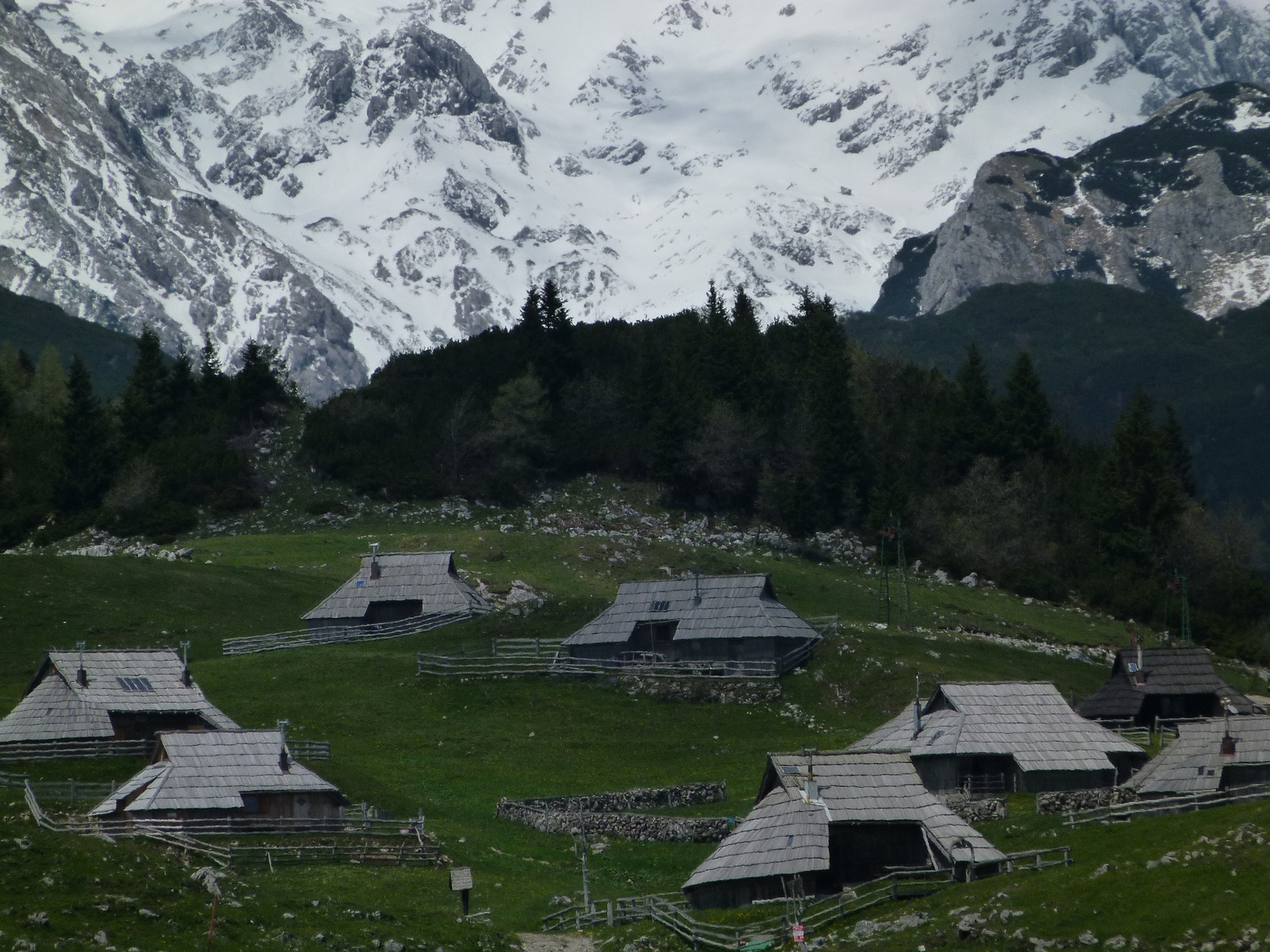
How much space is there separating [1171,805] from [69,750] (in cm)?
3440

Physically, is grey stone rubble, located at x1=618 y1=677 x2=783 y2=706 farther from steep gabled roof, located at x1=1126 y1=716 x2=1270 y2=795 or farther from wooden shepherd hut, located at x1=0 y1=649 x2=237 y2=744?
steep gabled roof, located at x1=1126 y1=716 x2=1270 y2=795

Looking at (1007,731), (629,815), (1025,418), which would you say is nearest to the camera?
(629,815)

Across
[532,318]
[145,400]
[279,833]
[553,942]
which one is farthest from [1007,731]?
[145,400]

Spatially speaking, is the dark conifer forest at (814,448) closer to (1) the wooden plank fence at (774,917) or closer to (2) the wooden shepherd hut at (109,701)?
(2) the wooden shepherd hut at (109,701)

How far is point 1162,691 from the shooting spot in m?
69.8

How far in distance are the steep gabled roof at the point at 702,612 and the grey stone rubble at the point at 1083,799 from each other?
79.2ft

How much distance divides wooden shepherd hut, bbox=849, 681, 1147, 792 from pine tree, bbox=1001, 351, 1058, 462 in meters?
67.3

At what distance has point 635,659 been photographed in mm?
79375

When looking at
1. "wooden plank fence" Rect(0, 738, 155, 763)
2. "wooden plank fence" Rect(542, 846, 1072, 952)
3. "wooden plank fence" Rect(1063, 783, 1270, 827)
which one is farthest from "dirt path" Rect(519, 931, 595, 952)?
"wooden plank fence" Rect(0, 738, 155, 763)

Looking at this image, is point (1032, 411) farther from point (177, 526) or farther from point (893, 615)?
point (177, 526)

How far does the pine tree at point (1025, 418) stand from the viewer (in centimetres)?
12738

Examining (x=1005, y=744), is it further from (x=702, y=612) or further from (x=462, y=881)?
(x=702, y=612)

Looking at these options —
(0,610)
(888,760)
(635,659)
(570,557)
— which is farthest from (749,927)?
(570,557)

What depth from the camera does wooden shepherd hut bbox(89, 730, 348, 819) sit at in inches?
2007
